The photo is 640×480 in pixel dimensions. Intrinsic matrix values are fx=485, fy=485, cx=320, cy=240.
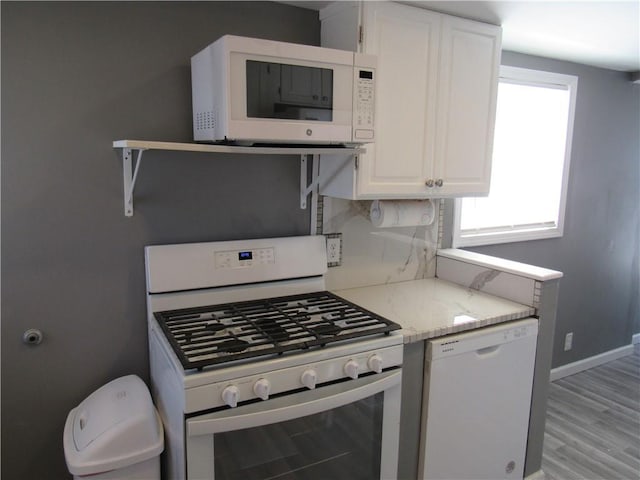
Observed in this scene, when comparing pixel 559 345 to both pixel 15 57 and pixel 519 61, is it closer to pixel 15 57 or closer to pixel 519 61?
pixel 519 61

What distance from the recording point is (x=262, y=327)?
1.69 meters

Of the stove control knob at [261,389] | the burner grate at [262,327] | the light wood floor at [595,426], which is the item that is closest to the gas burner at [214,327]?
the burner grate at [262,327]

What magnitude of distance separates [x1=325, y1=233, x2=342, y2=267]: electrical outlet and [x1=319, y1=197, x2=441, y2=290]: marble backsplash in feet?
0.06

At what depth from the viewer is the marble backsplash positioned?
2277mm

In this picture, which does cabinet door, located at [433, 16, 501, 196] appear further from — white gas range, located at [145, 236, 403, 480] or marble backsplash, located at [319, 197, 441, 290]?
white gas range, located at [145, 236, 403, 480]

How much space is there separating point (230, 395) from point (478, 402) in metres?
1.12

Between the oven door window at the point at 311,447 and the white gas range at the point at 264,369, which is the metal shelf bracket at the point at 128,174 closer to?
the white gas range at the point at 264,369

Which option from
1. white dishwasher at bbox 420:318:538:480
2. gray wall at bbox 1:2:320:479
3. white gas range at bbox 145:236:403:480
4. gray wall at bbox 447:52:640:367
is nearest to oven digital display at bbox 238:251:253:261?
white gas range at bbox 145:236:403:480

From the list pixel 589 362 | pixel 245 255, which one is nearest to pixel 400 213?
pixel 245 255

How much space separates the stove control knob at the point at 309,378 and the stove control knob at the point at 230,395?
22cm

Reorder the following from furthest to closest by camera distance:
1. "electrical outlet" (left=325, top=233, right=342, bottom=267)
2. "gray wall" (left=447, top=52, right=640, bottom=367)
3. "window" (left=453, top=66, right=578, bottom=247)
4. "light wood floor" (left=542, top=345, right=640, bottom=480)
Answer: "gray wall" (left=447, top=52, right=640, bottom=367) < "window" (left=453, top=66, right=578, bottom=247) < "light wood floor" (left=542, top=345, right=640, bottom=480) < "electrical outlet" (left=325, top=233, right=342, bottom=267)

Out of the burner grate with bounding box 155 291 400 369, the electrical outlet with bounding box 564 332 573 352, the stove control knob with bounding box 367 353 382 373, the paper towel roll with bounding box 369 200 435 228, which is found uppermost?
the paper towel roll with bounding box 369 200 435 228

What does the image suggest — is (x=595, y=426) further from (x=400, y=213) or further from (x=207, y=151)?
(x=207, y=151)

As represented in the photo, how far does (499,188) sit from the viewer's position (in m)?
3.01
